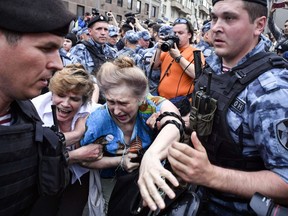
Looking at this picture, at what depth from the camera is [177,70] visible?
12.0 feet

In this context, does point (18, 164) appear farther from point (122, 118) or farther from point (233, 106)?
point (233, 106)

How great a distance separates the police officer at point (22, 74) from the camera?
1.18 metres

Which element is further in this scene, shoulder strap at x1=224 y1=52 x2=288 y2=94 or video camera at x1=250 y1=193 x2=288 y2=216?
shoulder strap at x1=224 y1=52 x2=288 y2=94

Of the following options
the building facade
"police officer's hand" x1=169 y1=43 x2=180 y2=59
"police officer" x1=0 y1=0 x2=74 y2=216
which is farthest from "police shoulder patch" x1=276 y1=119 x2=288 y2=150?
the building facade

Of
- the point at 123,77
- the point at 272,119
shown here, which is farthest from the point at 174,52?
the point at 272,119

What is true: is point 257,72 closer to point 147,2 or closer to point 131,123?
point 131,123

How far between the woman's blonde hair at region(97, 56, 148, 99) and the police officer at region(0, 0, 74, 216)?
81 centimetres

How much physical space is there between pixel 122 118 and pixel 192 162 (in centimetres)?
103

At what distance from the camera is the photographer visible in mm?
3572

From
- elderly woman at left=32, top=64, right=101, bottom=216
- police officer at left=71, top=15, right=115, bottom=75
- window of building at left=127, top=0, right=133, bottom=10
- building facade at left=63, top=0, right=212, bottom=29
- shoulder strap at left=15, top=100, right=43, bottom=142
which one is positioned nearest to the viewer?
shoulder strap at left=15, top=100, right=43, bottom=142

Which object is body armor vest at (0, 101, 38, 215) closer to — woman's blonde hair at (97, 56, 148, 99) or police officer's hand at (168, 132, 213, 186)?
police officer's hand at (168, 132, 213, 186)

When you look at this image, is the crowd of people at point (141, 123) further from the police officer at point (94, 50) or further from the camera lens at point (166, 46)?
the police officer at point (94, 50)

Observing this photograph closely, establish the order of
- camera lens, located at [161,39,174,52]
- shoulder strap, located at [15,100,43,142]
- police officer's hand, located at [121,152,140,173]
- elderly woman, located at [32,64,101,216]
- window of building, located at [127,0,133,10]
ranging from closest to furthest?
shoulder strap, located at [15,100,43,142] → police officer's hand, located at [121,152,140,173] → elderly woman, located at [32,64,101,216] → camera lens, located at [161,39,174,52] → window of building, located at [127,0,133,10]

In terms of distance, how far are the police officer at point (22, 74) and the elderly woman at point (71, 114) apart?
0.77 m
